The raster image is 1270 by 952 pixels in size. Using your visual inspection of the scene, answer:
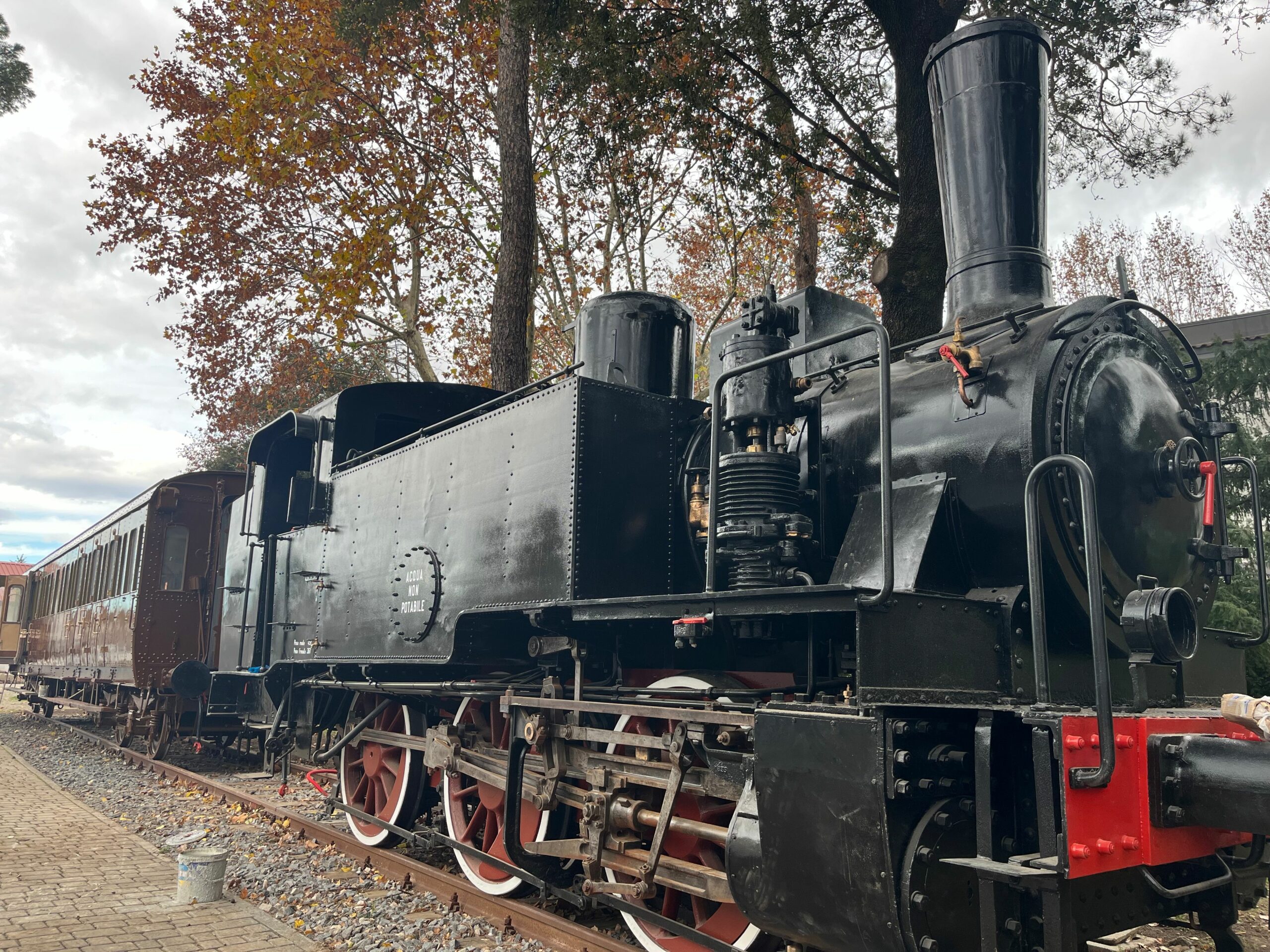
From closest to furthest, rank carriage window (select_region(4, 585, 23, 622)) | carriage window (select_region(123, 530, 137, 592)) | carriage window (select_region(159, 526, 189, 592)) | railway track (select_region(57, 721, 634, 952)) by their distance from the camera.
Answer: railway track (select_region(57, 721, 634, 952)) < carriage window (select_region(159, 526, 189, 592)) < carriage window (select_region(123, 530, 137, 592)) < carriage window (select_region(4, 585, 23, 622))

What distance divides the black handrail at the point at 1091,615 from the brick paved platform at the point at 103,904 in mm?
3577

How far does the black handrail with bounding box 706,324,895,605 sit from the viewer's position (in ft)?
9.66

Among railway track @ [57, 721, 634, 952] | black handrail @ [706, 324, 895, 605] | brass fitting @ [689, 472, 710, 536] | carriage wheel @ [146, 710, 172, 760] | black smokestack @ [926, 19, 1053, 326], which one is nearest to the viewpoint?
black handrail @ [706, 324, 895, 605]

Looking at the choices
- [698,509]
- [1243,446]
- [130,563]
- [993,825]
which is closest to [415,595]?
[698,509]

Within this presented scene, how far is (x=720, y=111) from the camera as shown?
34.3ft

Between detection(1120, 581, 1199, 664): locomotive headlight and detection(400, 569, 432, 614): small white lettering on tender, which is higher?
detection(400, 569, 432, 614): small white lettering on tender

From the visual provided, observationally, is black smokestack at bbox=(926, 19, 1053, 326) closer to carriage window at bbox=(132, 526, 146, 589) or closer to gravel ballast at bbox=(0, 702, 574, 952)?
gravel ballast at bbox=(0, 702, 574, 952)

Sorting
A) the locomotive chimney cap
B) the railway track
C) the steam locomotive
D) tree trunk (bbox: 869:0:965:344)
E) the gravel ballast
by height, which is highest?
tree trunk (bbox: 869:0:965:344)

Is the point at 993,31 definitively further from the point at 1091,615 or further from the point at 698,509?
the point at 1091,615

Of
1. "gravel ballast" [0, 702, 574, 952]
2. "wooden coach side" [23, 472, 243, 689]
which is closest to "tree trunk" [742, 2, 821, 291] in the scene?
"gravel ballast" [0, 702, 574, 952]

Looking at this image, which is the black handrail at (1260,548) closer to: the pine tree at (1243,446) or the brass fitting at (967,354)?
the brass fitting at (967,354)

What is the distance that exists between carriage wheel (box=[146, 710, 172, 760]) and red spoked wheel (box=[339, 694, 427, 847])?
5.10 metres

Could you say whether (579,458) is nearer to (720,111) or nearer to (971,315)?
(971,315)

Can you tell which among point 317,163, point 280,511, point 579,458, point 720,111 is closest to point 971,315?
point 579,458
